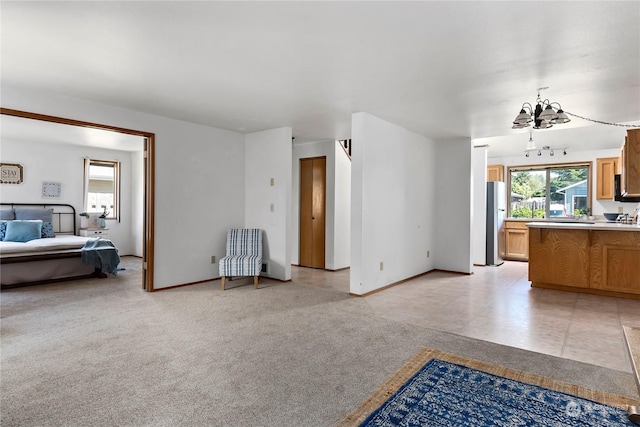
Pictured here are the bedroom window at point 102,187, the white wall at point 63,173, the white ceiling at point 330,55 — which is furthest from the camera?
the bedroom window at point 102,187

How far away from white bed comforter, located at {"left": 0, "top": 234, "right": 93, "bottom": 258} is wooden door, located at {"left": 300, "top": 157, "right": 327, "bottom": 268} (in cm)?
377

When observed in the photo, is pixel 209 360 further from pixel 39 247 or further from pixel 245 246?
pixel 39 247

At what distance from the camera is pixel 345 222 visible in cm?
667

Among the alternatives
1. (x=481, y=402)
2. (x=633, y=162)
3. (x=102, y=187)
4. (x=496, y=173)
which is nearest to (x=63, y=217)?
(x=102, y=187)

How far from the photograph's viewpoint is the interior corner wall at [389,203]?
180 inches

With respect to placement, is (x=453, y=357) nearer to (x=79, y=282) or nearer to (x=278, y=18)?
(x=278, y=18)

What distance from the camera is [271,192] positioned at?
5570 mm

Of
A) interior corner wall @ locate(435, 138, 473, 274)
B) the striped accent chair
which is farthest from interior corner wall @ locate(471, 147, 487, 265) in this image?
the striped accent chair

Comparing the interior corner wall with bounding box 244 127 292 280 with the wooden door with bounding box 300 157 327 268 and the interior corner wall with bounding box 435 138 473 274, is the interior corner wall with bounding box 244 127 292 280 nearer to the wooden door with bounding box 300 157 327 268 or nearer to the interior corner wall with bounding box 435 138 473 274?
the wooden door with bounding box 300 157 327 268

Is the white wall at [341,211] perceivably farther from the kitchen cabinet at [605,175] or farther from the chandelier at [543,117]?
the kitchen cabinet at [605,175]

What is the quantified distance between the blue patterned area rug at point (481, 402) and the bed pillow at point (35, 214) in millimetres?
7047

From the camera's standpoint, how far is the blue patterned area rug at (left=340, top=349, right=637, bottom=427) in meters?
1.93

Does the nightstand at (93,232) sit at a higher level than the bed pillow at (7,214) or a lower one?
lower

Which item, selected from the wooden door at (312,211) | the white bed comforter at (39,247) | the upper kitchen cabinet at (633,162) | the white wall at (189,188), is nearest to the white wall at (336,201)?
the wooden door at (312,211)
